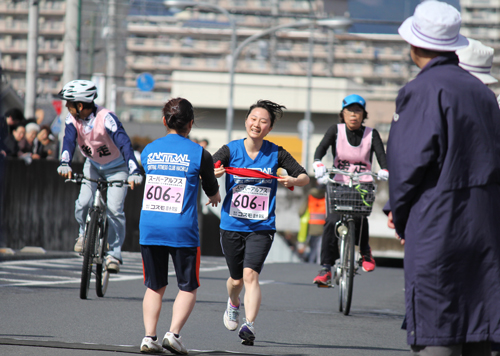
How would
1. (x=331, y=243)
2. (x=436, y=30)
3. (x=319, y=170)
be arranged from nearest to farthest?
(x=436, y=30)
(x=319, y=170)
(x=331, y=243)

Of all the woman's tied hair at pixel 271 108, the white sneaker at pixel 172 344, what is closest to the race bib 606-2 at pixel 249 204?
the woman's tied hair at pixel 271 108

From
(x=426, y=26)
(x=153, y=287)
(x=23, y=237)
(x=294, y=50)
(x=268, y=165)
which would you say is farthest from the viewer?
(x=294, y=50)

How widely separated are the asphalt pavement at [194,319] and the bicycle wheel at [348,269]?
0.18 metres

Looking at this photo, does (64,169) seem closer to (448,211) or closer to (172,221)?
(172,221)

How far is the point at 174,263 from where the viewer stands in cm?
546

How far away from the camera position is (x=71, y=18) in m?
21.1

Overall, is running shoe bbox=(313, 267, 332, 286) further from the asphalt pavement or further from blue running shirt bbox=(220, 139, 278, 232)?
blue running shirt bbox=(220, 139, 278, 232)

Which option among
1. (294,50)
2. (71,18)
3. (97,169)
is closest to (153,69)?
(294,50)

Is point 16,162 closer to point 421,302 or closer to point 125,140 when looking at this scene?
point 125,140

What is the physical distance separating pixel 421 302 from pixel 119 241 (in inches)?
223

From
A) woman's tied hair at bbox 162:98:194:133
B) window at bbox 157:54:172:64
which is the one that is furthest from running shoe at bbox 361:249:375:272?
window at bbox 157:54:172:64

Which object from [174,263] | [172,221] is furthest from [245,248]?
[172,221]

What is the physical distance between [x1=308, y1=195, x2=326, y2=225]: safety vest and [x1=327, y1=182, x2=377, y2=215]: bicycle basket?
343 inches

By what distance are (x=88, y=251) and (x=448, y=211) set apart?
525cm
